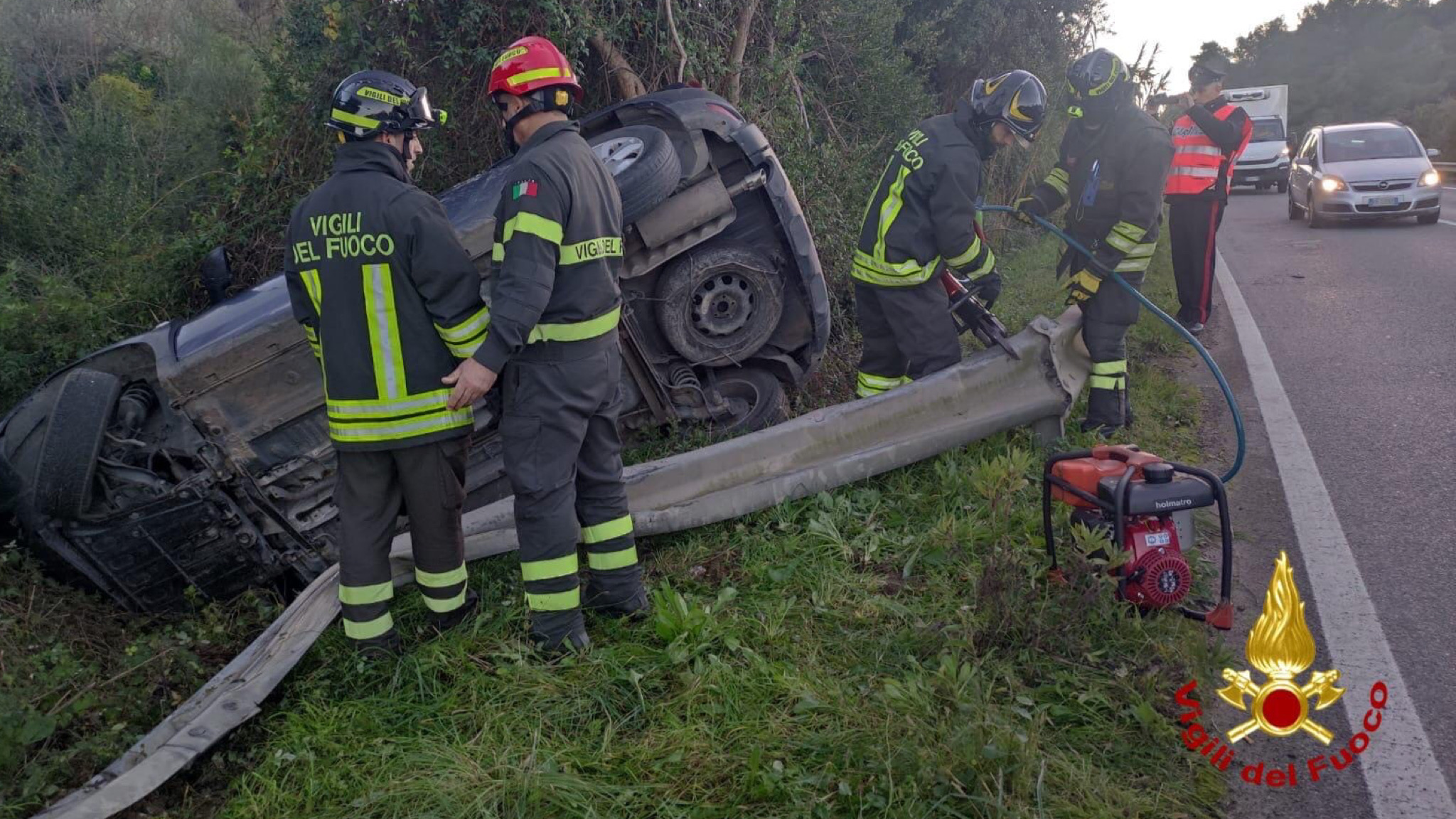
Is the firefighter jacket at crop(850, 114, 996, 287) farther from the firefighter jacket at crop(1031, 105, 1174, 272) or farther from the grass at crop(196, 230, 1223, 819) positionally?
the grass at crop(196, 230, 1223, 819)

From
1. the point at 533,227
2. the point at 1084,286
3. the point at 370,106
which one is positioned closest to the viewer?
the point at 533,227

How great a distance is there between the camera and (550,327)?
122 inches

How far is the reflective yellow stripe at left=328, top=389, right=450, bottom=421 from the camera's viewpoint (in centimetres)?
305

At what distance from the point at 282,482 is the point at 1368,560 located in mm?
4055

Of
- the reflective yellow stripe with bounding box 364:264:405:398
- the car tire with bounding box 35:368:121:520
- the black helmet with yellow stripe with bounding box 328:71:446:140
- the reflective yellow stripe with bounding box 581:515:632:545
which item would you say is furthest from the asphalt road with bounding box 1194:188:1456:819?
the car tire with bounding box 35:368:121:520

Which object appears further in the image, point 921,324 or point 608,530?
point 921,324

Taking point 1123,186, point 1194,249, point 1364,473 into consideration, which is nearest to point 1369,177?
point 1194,249

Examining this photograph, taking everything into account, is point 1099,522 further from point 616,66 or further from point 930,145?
point 616,66

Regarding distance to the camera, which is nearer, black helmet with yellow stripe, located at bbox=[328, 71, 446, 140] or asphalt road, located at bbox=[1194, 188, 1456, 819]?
asphalt road, located at bbox=[1194, 188, 1456, 819]

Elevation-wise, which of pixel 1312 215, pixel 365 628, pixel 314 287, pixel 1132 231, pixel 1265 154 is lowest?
pixel 1312 215

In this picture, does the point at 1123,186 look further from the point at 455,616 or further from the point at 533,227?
the point at 455,616

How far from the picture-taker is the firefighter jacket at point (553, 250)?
2945mm

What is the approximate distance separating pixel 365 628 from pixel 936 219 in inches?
117

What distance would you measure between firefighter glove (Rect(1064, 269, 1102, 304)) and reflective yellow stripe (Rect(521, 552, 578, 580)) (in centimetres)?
297
